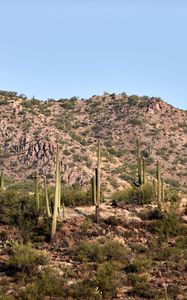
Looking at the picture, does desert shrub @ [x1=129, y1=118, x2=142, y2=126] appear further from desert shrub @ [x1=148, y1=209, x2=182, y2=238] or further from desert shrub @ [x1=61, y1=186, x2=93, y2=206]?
desert shrub @ [x1=148, y1=209, x2=182, y2=238]

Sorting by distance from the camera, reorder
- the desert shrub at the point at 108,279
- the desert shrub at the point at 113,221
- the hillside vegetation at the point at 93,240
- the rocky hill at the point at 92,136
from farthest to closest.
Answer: the rocky hill at the point at 92,136, the desert shrub at the point at 113,221, the hillside vegetation at the point at 93,240, the desert shrub at the point at 108,279

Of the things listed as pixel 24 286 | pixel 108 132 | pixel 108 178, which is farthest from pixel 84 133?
pixel 24 286

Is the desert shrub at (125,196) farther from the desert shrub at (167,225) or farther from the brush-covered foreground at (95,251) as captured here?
the desert shrub at (167,225)

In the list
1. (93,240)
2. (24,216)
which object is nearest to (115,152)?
(24,216)

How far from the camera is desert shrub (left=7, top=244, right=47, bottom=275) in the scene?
1773 centimetres

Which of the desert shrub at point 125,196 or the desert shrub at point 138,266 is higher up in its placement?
the desert shrub at point 125,196

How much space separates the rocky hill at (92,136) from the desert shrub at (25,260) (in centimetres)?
2145

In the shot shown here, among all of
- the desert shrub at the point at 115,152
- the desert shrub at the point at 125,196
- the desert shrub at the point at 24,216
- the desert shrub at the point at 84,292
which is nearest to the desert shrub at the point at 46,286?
the desert shrub at the point at 84,292

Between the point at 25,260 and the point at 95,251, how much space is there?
9.29 feet

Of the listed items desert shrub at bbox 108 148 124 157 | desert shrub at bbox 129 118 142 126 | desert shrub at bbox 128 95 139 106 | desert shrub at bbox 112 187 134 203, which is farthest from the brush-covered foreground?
desert shrub at bbox 128 95 139 106

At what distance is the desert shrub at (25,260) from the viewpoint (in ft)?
58.2

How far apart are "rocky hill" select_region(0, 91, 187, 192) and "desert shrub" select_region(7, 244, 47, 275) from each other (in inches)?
844

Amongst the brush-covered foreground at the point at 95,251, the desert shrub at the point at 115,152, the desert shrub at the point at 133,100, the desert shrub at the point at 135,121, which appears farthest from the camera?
the desert shrub at the point at 133,100

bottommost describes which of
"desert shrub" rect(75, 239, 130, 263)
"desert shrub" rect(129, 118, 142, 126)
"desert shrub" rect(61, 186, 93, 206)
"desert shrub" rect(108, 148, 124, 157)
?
"desert shrub" rect(75, 239, 130, 263)
